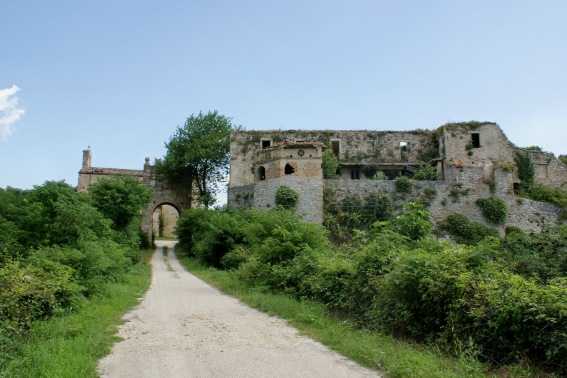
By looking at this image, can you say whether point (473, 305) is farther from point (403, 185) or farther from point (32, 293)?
point (403, 185)

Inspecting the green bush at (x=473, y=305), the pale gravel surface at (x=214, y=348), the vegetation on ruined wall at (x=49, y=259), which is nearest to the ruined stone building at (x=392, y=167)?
the vegetation on ruined wall at (x=49, y=259)

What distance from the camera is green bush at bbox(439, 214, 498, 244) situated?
29797 mm

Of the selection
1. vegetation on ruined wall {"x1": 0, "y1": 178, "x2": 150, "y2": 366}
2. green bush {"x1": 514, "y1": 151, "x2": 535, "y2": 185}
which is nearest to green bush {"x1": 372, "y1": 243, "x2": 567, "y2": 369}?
Answer: vegetation on ruined wall {"x1": 0, "y1": 178, "x2": 150, "y2": 366}

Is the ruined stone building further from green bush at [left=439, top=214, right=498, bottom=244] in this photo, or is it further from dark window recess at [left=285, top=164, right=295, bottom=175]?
green bush at [left=439, top=214, right=498, bottom=244]

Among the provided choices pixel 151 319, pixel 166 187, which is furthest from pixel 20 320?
pixel 166 187

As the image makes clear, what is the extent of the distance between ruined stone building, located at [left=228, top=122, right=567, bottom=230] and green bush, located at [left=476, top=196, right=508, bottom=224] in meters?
0.45

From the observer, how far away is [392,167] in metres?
38.4

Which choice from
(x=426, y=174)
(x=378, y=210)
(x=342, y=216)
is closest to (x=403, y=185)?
(x=378, y=210)

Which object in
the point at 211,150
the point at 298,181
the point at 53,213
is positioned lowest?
the point at 53,213

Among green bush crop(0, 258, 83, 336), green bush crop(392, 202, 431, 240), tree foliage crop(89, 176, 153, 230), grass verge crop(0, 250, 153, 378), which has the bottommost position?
grass verge crop(0, 250, 153, 378)

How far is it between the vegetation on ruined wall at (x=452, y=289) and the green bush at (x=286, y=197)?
1442cm

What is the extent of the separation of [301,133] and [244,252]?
1804 centimetres

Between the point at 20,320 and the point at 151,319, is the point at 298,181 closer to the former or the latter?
the point at 151,319

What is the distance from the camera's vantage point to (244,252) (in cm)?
2311
